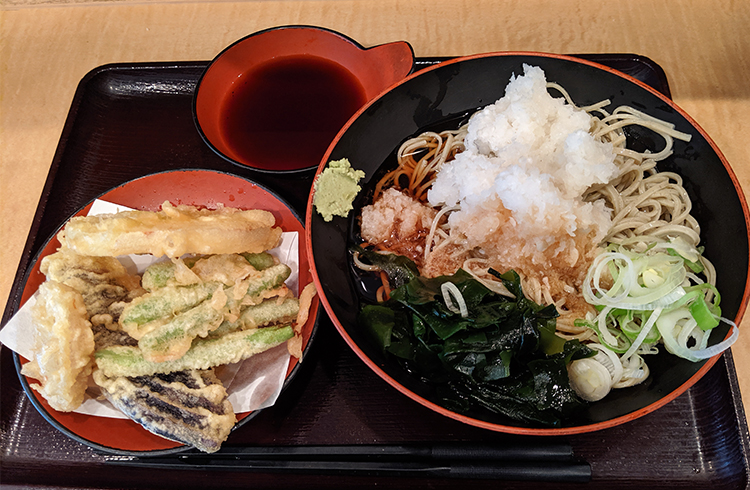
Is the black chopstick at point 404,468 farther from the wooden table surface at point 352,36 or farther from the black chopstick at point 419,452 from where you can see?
the wooden table surface at point 352,36

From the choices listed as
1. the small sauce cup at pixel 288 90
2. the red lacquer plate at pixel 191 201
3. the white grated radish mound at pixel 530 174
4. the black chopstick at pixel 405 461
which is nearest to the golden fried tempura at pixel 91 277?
the red lacquer plate at pixel 191 201

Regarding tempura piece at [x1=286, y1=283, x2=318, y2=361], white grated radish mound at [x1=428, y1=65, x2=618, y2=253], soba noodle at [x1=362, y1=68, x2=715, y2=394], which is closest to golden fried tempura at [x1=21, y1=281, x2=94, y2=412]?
tempura piece at [x1=286, y1=283, x2=318, y2=361]

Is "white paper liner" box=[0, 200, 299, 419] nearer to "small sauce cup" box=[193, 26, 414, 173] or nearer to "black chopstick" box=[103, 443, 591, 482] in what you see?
"black chopstick" box=[103, 443, 591, 482]

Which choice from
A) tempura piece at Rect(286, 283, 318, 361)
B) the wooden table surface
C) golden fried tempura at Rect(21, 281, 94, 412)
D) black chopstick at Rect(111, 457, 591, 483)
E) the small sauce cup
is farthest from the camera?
the wooden table surface

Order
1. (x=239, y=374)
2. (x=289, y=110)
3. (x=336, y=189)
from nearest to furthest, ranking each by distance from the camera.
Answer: (x=239, y=374)
(x=336, y=189)
(x=289, y=110)

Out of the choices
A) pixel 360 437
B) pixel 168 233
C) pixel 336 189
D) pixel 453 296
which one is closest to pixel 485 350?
pixel 453 296

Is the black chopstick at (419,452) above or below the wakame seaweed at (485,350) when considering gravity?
below

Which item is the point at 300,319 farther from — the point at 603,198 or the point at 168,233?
the point at 603,198
